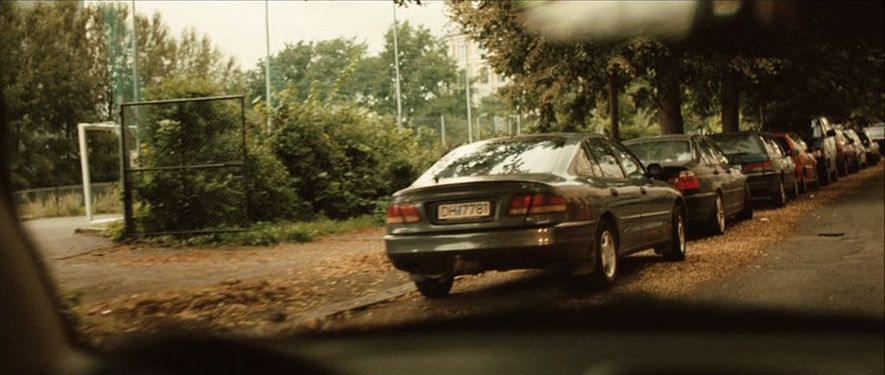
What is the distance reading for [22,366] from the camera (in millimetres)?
988

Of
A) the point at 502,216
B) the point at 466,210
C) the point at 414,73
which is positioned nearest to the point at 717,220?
the point at 502,216

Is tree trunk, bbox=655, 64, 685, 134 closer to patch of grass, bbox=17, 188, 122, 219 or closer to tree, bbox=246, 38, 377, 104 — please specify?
tree, bbox=246, 38, 377, 104

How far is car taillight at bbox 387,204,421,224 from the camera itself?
20.2 feet

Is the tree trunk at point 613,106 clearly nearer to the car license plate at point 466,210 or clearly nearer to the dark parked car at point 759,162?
the dark parked car at point 759,162

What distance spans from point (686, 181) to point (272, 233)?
518 cm

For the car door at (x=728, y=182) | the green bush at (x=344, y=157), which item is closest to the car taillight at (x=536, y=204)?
the green bush at (x=344, y=157)

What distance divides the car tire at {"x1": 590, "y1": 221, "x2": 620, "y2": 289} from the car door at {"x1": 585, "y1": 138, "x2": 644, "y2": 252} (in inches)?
5.1

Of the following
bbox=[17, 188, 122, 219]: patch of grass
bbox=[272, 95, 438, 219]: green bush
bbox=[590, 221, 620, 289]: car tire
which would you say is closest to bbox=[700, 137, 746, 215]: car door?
bbox=[590, 221, 620, 289]: car tire

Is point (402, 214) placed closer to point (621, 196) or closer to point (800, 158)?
point (621, 196)

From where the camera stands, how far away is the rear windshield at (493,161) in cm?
583

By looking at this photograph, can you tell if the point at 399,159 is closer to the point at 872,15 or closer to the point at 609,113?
the point at 872,15

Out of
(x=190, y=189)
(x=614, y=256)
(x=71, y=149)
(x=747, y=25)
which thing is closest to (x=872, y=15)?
(x=747, y=25)

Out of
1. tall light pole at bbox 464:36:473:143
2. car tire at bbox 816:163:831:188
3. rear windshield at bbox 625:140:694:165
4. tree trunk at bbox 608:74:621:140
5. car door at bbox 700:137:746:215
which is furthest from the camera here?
car tire at bbox 816:163:831:188

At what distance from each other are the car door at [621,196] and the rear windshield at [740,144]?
807 centimetres
